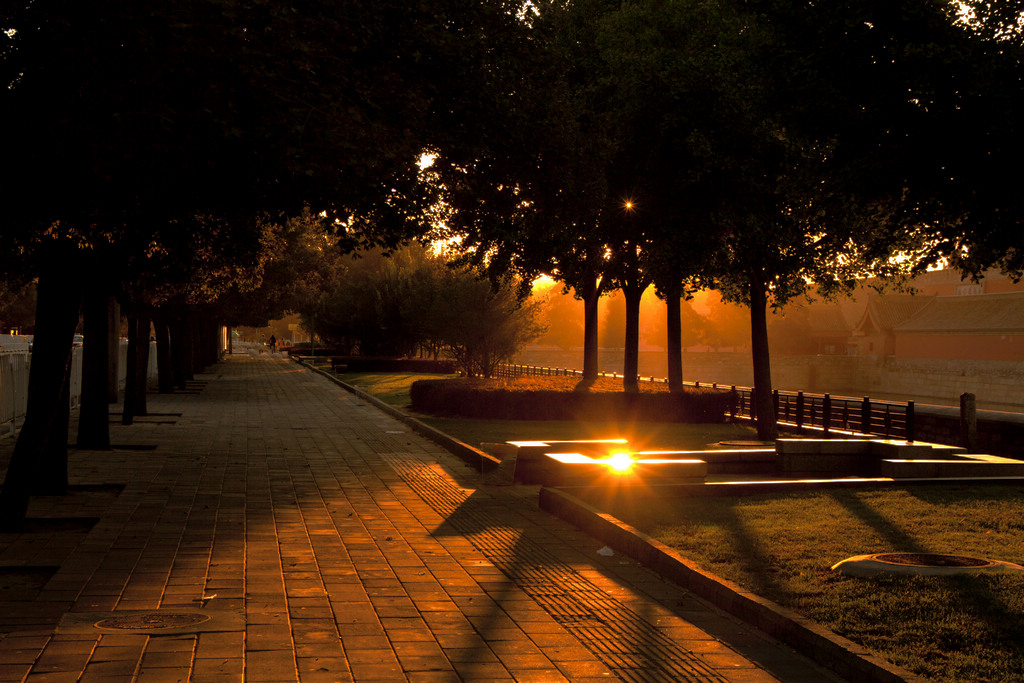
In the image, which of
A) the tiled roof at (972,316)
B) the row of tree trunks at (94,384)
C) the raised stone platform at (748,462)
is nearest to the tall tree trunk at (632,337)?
the raised stone platform at (748,462)

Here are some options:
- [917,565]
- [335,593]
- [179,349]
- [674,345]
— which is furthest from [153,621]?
[179,349]

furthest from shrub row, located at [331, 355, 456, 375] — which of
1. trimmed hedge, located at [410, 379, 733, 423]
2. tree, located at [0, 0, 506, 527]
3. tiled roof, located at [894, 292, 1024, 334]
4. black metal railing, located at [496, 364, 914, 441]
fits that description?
tree, located at [0, 0, 506, 527]

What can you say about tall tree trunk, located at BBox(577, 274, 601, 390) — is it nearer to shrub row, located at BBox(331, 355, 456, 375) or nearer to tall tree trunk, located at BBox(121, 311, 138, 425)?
tall tree trunk, located at BBox(121, 311, 138, 425)

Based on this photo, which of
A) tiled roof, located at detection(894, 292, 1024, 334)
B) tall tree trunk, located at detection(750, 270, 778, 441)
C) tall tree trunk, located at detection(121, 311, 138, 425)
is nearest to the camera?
tall tree trunk, located at detection(121, 311, 138, 425)

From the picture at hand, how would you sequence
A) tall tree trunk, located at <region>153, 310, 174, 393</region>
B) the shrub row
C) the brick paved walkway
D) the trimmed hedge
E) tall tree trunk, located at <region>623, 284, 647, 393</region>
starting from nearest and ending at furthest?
1. the brick paved walkway
2. the trimmed hedge
3. tall tree trunk, located at <region>623, 284, 647, 393</region>
4. tall tree trunk, located at <region>153, 310, 174, 393</region>
5. the shrub row

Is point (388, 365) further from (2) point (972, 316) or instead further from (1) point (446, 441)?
(2) point (972, 316)

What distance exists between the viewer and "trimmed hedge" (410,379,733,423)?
23.2 metres

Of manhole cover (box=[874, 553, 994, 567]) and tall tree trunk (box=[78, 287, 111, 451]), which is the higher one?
tall tree trunk (box=[78, 287, 111, 451])

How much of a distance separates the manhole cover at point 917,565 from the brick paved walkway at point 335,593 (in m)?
1.14

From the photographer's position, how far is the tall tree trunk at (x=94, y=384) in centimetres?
1453

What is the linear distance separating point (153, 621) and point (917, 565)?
4831 millimetres

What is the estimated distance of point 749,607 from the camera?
5.85 m

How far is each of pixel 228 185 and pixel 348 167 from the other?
113cm

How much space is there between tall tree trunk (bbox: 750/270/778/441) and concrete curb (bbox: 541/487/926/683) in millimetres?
12722
